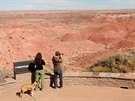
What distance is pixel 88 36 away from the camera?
51812 mm

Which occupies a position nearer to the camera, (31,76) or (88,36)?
(31,76)

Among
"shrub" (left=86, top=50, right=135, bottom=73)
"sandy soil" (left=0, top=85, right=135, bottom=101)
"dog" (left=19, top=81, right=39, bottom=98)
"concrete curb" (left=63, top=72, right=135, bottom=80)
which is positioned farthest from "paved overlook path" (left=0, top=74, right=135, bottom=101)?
"shrub" (left=86, top=50, right=135, bottom=73)

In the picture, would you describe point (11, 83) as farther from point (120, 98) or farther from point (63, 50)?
point (63, 50)

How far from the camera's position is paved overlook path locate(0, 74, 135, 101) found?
10.4 meters

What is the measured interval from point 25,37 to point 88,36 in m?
17.2

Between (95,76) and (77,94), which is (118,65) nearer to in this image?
(95,76)

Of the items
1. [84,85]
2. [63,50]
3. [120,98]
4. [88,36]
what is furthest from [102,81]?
[88,36]

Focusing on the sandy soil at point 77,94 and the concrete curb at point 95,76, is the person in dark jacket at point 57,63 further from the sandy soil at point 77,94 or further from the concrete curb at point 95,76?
the concrete curb at point 95,76

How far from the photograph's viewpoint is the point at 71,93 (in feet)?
35.9

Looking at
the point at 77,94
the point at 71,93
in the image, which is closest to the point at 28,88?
the point at 71,93

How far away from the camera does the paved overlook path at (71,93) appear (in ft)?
34.1

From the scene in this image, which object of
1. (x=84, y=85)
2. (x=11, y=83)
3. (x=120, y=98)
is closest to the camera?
(x=120, y=98)

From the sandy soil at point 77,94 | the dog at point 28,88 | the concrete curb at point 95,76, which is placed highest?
the concrete curb at point 95,76

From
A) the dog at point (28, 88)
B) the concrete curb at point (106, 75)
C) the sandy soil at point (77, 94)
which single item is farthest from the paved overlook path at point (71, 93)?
the concrete curb at point (106, 75)
